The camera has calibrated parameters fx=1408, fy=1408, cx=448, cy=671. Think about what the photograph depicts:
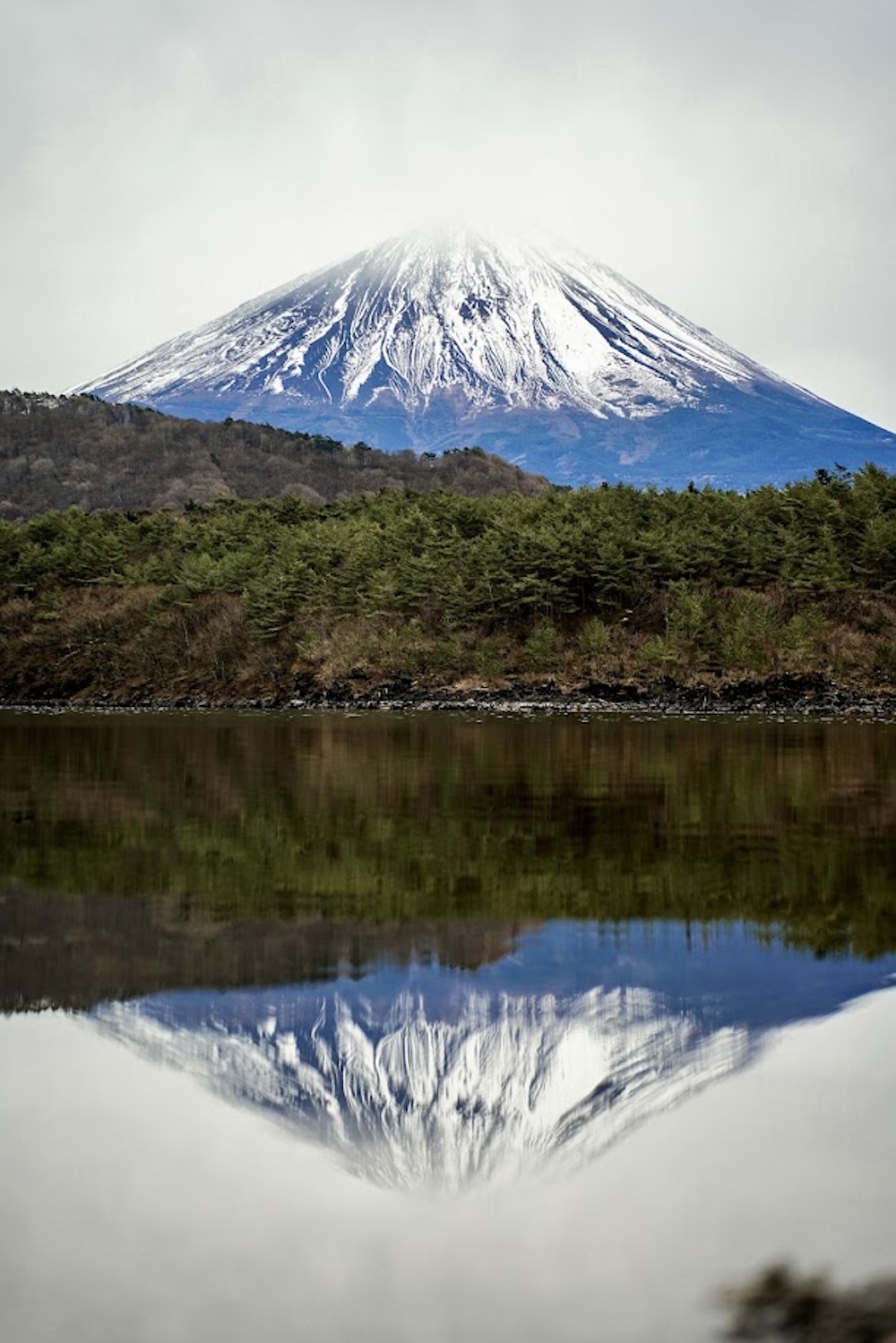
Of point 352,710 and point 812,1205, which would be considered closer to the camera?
point 812,1205

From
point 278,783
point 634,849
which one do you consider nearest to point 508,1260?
point 634,849

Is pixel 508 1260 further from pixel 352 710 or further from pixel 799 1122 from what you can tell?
pixel 352 710

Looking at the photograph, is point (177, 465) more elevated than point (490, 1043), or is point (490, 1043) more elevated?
point (177, 465)

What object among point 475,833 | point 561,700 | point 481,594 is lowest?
point 475,833

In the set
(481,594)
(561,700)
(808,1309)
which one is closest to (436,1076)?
(808,1309)

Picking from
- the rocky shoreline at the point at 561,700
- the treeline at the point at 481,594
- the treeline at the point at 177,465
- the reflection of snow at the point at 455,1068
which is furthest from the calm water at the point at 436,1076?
the treeline at the point at 177,465

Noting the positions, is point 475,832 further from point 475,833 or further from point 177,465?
point 177,465
